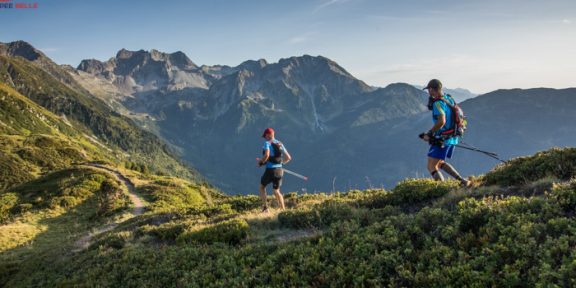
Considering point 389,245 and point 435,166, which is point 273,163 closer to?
point 435,166

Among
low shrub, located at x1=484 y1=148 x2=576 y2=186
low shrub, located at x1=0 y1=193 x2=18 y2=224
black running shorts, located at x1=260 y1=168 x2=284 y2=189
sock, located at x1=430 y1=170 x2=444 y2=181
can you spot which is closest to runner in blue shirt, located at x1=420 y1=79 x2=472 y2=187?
sock, located at x1=430 y1=170 x2=444 y2=181

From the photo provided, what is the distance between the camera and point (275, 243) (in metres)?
10.6

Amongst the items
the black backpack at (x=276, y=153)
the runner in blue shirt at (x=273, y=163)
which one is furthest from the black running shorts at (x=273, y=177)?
the black backpack at (x=276, y=153)

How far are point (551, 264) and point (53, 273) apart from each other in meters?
16.4

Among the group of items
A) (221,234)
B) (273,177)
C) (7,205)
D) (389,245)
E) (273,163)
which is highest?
(273,163)

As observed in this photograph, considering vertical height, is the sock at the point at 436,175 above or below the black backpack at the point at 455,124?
below

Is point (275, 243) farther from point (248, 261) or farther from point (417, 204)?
point (417, 204)

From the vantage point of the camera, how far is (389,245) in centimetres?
817

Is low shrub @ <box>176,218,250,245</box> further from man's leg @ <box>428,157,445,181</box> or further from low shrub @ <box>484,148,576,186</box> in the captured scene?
low shrub @ <box>484,148,576,186</box>

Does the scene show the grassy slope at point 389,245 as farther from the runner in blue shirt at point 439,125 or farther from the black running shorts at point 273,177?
the black running shorts at point 273,177

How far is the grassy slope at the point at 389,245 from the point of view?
254 inches

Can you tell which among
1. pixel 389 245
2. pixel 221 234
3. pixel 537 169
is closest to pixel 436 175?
pixel 537 169

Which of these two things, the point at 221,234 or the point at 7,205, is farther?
the point at 7,205

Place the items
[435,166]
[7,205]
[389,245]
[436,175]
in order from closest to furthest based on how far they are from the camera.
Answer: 1. [389,245]
2. [435,166]
3. [436,175]
4. [7,205]
